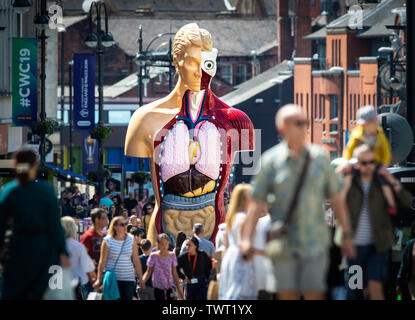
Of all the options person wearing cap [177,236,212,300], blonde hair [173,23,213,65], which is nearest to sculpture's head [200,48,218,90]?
blonde hair [173,23,213,65]

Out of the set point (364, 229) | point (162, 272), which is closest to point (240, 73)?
point (162, 272)

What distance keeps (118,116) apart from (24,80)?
42973 mm

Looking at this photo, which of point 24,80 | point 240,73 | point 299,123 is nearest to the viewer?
point 299,123

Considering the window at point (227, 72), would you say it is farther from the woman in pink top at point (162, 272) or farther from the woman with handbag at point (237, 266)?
the woman with handbag at point (237, 266)

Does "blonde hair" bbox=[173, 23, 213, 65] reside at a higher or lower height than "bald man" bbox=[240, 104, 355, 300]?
higher

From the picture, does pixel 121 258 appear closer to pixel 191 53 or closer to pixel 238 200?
pixel 238 200

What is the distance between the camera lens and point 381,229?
10445 mm

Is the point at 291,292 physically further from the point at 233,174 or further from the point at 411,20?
the point at 233,174

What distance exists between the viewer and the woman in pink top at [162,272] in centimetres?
1565

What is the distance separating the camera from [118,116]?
258 feet

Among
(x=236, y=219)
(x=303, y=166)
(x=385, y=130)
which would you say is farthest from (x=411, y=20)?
(x=303, y=166)

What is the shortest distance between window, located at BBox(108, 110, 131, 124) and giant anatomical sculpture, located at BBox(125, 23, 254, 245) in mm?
57456

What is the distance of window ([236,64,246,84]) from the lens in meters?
93.1

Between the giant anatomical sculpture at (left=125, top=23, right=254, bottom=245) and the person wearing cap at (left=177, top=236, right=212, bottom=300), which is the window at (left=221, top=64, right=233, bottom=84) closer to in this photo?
the giant anatomical sculpture at (left=125, top=23, right=254, bottom=245)
